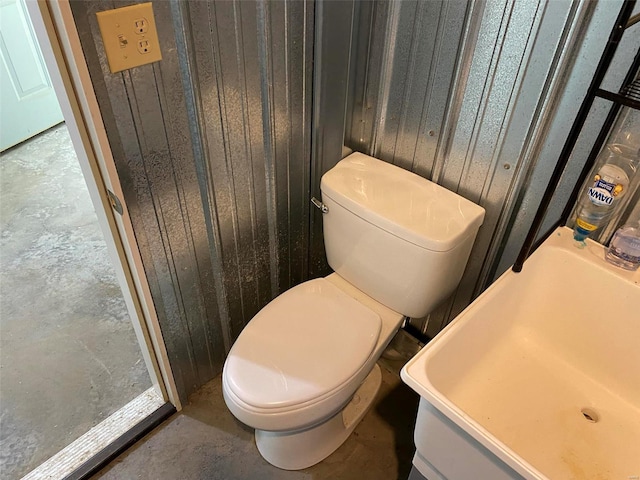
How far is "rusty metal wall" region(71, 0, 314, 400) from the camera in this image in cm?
105

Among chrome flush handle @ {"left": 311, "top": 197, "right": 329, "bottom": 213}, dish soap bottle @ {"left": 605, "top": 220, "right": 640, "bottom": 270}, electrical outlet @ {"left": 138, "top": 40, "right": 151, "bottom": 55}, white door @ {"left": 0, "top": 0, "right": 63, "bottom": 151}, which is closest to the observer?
electrical outlet @ {"left": 138, "top": 40, "right": 151, "bottom": 55}

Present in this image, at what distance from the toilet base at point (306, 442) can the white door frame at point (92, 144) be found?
0.41m

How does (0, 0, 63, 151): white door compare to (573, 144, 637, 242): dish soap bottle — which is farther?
(0, 0, 63, 151): white door

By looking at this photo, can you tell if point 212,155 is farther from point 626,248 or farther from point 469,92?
point 626,248

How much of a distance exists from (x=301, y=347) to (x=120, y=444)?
67 centimetres

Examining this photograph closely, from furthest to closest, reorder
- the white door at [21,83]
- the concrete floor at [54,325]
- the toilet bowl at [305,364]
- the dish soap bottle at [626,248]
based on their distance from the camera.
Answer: the white door at [21,83]
the concrete floor at [54,325]
the toilet bowl at [305,364]
the dish soap bottle at [626,248]

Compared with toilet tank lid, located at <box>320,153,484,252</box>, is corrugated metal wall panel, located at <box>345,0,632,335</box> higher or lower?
higher

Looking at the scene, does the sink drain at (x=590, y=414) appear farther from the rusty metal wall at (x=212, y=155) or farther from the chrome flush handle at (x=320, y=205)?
the rusty metal wall at (x=212, y=155)

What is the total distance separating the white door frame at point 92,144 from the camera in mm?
884

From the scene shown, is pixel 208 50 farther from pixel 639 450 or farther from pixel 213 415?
pixel 639 450

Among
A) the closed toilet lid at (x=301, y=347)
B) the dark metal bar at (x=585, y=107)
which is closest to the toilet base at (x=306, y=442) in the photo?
the closed toilet lid at (x=301, y=347)

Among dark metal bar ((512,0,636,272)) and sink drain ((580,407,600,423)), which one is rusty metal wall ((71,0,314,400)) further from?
sink drain ((580,407,600,423))

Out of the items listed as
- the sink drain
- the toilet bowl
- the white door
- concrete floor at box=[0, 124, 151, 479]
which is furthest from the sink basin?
the white door

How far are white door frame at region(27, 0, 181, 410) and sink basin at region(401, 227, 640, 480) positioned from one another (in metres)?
0.72
